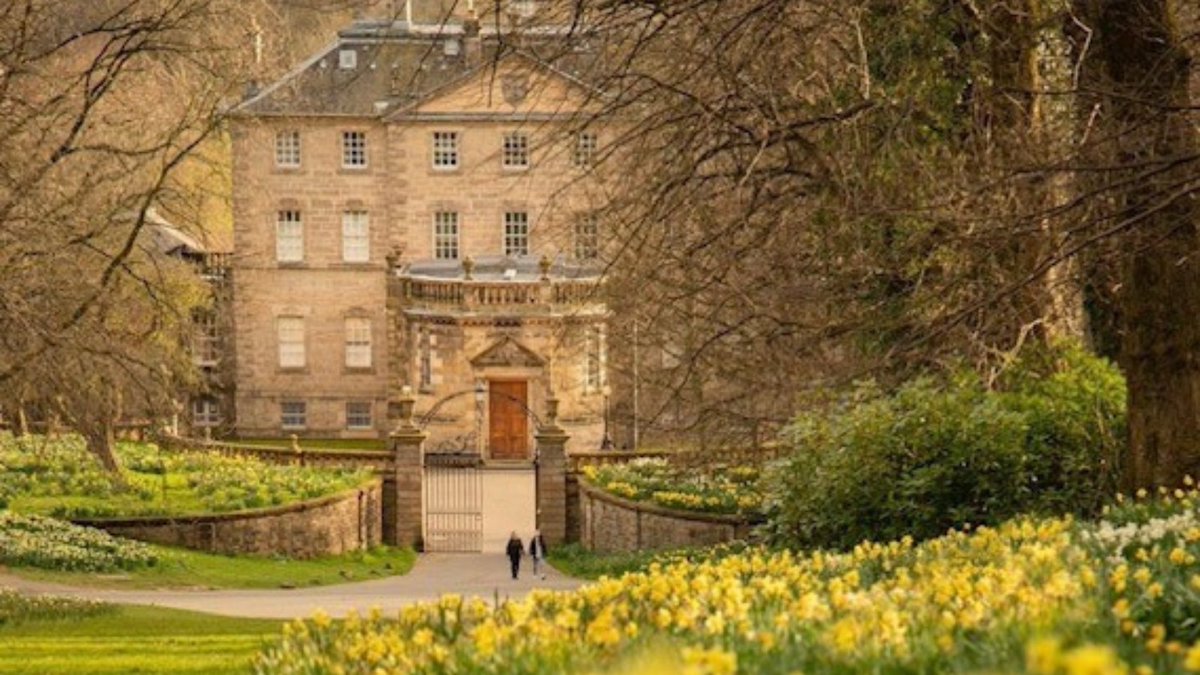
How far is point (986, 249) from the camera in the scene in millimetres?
16766

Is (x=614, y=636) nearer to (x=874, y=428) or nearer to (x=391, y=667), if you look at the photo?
(x=391, y=667)

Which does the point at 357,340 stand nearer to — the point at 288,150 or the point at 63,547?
the point at 288,150

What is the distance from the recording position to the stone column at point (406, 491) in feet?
129

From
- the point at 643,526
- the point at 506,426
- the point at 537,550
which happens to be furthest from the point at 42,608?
the point at 506,426

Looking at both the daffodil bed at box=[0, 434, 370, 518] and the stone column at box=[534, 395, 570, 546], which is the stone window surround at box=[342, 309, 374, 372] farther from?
the stone column at box=[534, 395, 570, 546]

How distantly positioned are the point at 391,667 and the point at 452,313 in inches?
1726

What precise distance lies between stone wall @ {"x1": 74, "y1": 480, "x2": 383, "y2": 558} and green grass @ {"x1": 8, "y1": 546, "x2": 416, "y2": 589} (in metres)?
0.31

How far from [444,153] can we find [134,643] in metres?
40.4

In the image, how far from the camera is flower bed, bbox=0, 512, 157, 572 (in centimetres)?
2827

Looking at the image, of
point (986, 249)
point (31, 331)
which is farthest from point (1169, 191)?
point (31, 331)

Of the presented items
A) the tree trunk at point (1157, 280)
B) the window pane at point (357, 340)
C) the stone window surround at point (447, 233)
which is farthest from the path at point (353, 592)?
the window pane at point (357, 340)

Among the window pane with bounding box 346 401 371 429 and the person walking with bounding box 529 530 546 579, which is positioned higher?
the window pane with bounding box 346 401 371 429

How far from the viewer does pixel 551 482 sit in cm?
3953

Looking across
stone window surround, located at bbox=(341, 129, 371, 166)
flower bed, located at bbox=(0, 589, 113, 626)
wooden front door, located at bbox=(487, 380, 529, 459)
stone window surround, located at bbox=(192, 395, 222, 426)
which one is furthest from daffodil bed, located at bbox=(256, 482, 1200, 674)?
stone window surround, located at bbox=(192, 395, 222, 426)
